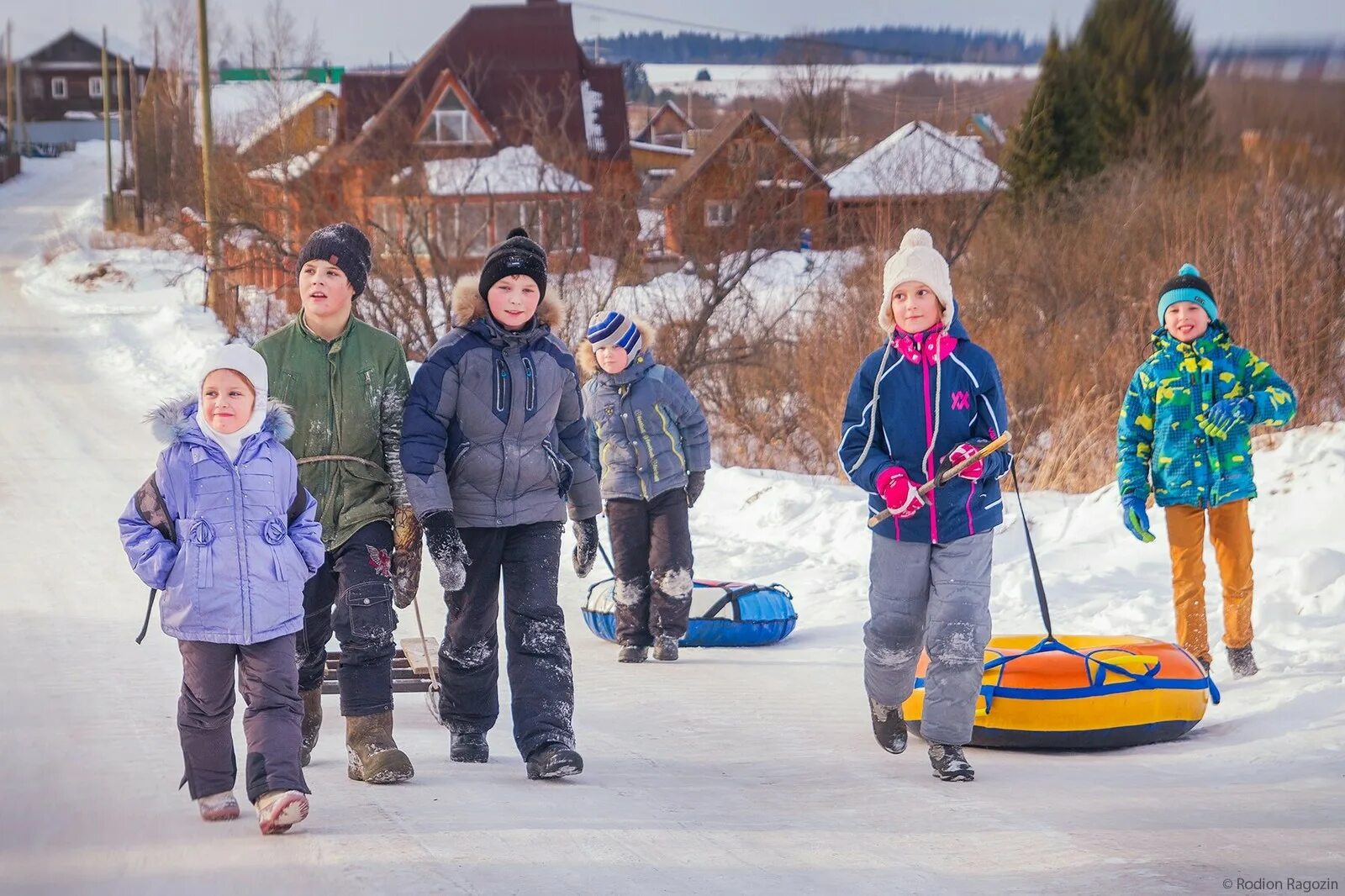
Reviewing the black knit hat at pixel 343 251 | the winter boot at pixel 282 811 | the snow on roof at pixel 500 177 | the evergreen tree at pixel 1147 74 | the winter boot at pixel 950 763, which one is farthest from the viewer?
the snow on roof at pixel 500 177

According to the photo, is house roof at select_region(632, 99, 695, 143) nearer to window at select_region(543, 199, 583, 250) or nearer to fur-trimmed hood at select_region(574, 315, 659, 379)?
window at select_region(543, 199, 583, 250)

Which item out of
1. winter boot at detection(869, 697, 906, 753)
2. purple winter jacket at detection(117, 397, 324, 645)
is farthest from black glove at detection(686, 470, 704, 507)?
purple winter jacket at detection(117, 397, 324, 645)

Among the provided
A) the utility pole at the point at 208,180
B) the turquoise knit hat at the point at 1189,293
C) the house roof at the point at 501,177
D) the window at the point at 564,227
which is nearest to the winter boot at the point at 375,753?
the turquoise knit hat at the point at 1189,293

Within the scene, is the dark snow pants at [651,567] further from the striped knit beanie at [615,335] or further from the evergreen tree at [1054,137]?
the evergreen tree at [1054,137]

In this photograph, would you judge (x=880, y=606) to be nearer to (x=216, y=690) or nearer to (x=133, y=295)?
(x=216, y=690)

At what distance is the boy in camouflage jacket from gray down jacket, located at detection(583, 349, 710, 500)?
7.74 ft

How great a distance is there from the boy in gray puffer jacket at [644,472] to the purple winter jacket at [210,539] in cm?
364

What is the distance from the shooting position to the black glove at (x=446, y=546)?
561 centimetres

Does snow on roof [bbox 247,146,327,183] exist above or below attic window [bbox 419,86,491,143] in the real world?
below

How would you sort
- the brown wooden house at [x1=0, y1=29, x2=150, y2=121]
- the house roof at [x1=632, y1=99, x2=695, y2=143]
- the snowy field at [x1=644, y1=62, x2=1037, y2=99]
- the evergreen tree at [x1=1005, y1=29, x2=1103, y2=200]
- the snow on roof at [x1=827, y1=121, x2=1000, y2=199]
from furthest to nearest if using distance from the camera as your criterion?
1. the house roof at [x1=632, y1=99, x2=695, y2=143]
2. the brown wooden house at [x1=0, y1=29, x2=150, y2=121]
3. the snow on roof at [x1=827, y1=121, x2=1000, y2=199]
4. the evergreen tree at [x1=1005, y1=29, x2=1103, y2=200]
5. the snowy field at [x1=644, y1=62, x2=1037, y2=99]

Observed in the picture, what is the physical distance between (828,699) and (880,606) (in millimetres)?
1442

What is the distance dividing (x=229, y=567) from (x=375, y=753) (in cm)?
102

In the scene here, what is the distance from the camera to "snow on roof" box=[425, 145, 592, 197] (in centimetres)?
2131

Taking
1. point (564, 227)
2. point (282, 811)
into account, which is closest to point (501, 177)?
point (564, 227)
